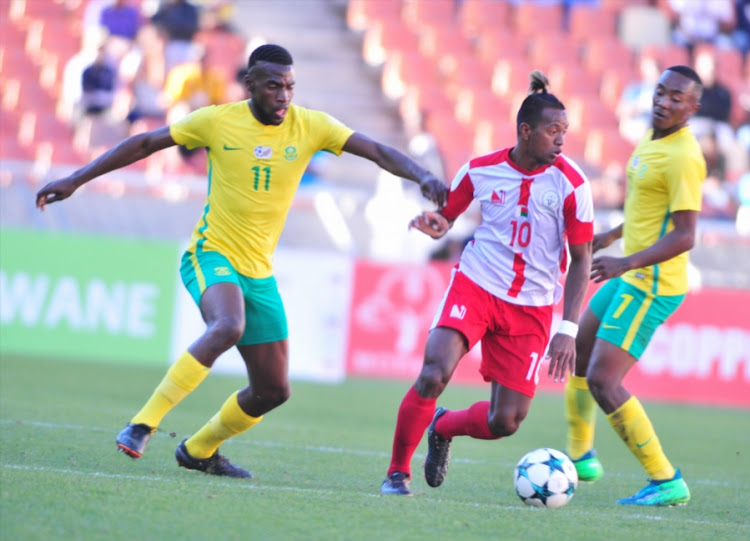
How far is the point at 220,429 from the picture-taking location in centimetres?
657

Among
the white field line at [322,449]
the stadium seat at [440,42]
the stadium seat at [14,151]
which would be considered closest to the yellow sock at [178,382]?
the white field line at [322,449]

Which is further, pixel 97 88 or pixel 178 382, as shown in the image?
pixel 97 88

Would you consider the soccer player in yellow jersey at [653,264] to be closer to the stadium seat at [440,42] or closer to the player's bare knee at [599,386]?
the player's bare knee at [599,386]

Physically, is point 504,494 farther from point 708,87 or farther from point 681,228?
point 708,87

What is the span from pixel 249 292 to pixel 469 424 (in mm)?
1379

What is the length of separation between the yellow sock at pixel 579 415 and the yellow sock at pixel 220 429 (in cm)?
214

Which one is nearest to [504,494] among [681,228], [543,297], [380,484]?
[380,484]

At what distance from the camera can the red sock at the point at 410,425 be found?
6145mm

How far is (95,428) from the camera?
27.3 feet

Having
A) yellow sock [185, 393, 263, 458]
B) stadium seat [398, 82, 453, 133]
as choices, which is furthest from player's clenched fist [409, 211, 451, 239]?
stadium seat [398, 82, 453, 133]

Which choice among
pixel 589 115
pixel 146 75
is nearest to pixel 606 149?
pixel 589 115

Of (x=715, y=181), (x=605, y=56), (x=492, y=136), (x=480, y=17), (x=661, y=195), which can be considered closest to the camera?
(x=661, y=195)

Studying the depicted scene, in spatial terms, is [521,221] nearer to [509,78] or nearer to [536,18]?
[509,78]

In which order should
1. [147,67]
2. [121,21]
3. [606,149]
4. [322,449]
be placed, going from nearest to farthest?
[322,449]
[147,67]
[121,21]
[606,149]
